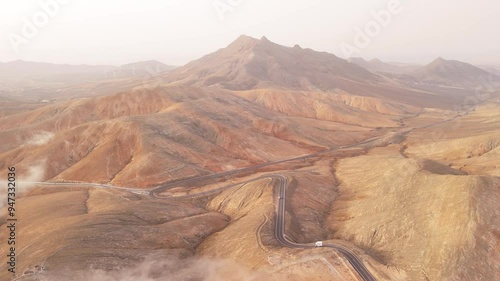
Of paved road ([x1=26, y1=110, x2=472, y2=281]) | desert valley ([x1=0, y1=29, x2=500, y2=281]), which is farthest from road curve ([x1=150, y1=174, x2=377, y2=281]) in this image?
desert valley ([x1=0, y1=29, x2=500, y2=281])

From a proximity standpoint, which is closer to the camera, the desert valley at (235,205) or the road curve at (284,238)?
the road curve at (284,238)

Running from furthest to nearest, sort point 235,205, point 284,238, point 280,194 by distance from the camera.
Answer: point 235,205 < point 280,194 < point 284,238

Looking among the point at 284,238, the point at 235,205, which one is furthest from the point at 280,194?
the point at 284,238

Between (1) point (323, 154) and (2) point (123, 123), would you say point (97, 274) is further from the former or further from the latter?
(1) point (323, 154)

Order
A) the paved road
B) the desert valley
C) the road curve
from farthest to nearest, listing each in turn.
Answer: the desert valley → the paved road → the road curve

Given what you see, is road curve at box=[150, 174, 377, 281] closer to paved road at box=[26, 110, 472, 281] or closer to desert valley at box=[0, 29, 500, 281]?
paved road at box=[26, 110, 472, 281]

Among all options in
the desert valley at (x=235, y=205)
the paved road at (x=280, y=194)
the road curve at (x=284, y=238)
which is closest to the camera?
the road curve at (x=284, y=238)

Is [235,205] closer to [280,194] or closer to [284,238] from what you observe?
[280,194]

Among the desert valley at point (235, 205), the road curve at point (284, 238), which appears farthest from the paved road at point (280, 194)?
the desert valley at point (235, 205)

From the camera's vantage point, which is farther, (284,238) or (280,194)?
(280,194)

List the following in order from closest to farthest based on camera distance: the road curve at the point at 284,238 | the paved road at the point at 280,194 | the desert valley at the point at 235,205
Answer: the road curve at the point at 284,238 → the paved road at the point at 280,194 → the desert valley at the point at 235,205

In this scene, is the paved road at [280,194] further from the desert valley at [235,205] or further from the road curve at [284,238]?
the desert valley at [235,205]

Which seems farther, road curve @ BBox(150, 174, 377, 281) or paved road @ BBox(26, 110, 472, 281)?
paved road @ BBox(26, 110, 472, 281)
